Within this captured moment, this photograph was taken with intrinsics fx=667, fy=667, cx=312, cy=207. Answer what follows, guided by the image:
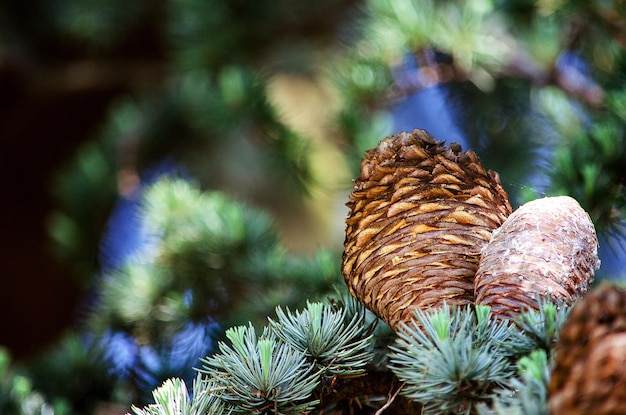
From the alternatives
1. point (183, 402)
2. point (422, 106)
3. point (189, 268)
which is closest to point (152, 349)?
point (189, 268)

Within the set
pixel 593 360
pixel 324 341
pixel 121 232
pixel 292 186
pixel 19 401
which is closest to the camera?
pixel 593 360

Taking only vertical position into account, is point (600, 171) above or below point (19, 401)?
above

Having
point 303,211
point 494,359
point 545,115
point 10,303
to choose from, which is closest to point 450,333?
point 494,359

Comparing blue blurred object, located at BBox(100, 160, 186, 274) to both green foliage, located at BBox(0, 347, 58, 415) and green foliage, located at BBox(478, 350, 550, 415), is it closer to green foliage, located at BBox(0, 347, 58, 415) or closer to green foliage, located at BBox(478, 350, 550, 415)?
green foliage, located at BBox(0, 347, 58, 415)

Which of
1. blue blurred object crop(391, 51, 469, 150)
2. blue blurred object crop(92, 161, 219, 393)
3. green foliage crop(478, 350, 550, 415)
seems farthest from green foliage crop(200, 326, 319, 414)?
blue blurred object crop(391, 51, 469, 150)

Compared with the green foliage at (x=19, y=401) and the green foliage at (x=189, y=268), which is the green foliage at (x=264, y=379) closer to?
the green foliage at (x=19, y=401)

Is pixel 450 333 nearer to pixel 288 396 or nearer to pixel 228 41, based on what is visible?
pixel 288 396

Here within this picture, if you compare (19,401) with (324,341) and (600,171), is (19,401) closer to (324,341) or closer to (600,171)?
(324,341)
